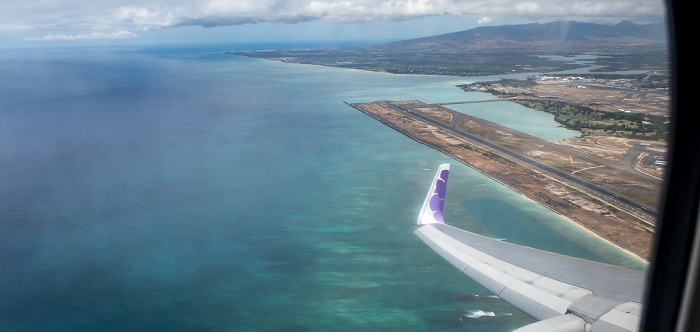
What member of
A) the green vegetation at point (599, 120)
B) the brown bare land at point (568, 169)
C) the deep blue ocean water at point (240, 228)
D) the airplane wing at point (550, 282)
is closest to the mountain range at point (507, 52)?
the green vegetation at point (599, 120)

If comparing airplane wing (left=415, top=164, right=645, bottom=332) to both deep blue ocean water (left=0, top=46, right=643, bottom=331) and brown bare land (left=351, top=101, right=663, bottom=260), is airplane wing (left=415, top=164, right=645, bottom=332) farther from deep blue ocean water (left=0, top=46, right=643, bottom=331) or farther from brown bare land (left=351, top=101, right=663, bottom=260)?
brown bare land (left=351, top=101, right=663, bottom=260)

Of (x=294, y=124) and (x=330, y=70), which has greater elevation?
(x=330, y=70)

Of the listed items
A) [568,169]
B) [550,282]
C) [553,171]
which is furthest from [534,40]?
[550,282]

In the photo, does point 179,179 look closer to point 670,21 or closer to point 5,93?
point 670,21

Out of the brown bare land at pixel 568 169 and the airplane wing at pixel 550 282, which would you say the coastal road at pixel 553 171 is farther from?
the airplane wing at pixel 550 282

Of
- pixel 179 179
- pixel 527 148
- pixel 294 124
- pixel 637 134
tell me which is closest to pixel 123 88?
pixel 294 124

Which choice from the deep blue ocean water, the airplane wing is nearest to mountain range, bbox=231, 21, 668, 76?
the deep blue ocean water
